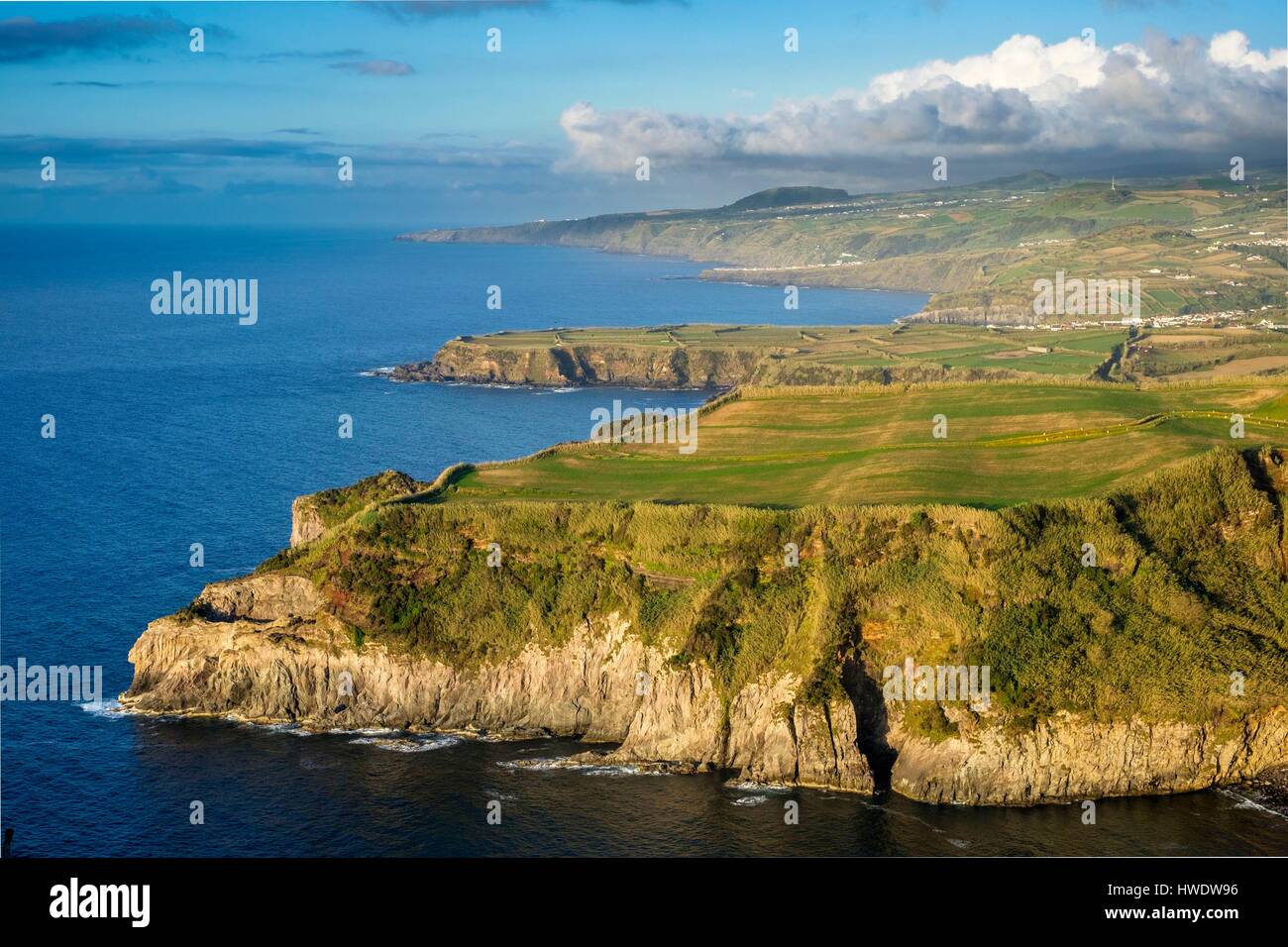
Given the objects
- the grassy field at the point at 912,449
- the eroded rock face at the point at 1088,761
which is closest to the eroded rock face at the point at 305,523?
the grassy field at the point at 912,449

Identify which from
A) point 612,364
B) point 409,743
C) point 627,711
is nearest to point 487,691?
point 409,743

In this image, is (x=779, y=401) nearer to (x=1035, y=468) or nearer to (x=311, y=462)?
(x=1035, y=468)

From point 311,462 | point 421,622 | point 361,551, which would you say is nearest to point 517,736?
point 421,622

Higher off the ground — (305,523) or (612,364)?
(612,364)

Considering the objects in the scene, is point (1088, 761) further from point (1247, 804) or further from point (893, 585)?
point (893, 585)

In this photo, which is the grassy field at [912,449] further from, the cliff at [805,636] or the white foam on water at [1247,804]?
the white foam on water at [1247,804]

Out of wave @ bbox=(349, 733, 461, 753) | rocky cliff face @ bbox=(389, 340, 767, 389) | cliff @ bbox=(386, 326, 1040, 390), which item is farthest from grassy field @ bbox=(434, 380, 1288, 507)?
rocky cliff face @ bbox=(389, 340, 767, 389)
